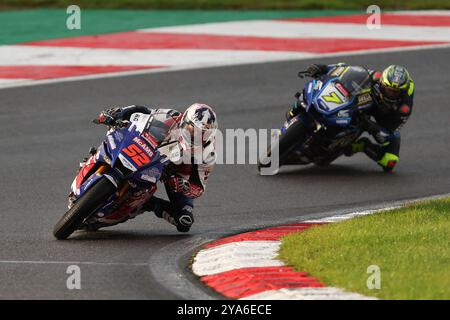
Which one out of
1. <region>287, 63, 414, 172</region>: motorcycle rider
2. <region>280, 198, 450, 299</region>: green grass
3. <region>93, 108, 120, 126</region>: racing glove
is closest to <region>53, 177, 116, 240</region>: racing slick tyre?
<region>93, 108, 120, 126</region>: racing glove

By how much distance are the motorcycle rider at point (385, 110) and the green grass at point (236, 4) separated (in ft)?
25.6

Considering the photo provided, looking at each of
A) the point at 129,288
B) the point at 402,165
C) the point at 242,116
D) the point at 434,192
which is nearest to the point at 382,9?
the point at 242,116

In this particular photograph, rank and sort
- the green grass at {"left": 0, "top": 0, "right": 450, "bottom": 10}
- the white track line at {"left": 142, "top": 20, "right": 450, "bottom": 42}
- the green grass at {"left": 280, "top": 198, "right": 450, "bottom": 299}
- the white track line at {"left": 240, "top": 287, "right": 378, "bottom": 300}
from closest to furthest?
the white track line at {"left": 240, "top": 287, "right": 378, "bottom": 300}, the green grass at {"left": 280, "top": 198, "right": 450, "bottom": 299}, the white track line at {"left": 142, "top": 20, "right": 450, "bottom": 42}, the green grass at {"left": 0, "top": 0, "right": 450, "bottom": 10}

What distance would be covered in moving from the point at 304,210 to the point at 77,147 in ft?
10.8

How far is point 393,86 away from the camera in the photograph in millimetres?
12359

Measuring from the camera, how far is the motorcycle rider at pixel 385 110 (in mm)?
12422

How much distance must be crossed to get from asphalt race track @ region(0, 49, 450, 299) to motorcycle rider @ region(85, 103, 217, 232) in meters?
0.20

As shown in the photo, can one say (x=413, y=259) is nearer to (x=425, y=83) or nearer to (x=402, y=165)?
(x=402, y=165)

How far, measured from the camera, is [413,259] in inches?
324

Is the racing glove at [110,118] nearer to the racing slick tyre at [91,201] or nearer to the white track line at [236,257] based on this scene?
the racing slick tyre at [91,201]

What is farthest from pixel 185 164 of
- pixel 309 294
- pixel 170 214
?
pixel 309 294

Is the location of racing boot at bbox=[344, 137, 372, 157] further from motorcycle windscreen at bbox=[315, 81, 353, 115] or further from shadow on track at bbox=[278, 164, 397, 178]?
motorcycle windscreen at bbox=[315, 81, 353, 115]

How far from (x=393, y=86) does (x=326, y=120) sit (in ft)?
2.39

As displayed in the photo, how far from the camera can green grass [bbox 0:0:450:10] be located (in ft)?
66.9
